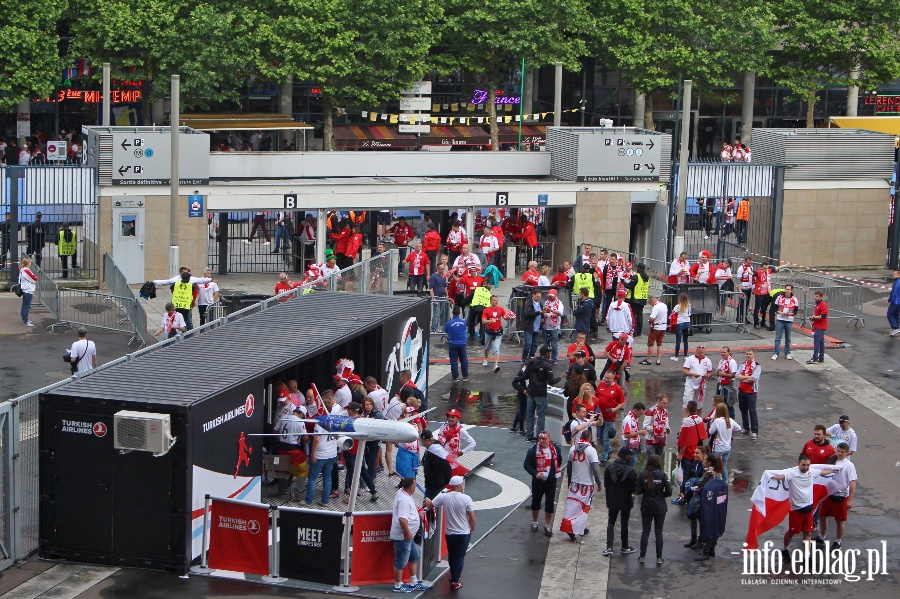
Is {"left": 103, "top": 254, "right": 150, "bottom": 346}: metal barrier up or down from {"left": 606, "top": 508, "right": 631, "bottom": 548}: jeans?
up

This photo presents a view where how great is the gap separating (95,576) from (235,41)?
32.9 m

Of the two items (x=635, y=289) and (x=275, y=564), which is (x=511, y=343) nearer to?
(x=635, y=289)

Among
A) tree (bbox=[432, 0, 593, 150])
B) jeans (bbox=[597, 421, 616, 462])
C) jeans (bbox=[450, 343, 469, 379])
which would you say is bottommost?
jeans (bbox=[597, 421, 616, 462])

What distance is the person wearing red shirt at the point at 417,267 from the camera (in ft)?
104

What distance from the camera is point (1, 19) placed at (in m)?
46.3

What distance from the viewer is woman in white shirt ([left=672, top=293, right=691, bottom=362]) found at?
27.5m

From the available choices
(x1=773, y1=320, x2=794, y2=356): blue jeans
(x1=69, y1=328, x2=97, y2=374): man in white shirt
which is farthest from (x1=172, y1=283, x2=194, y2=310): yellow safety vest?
(x1=773, y1=320, x2=794, y2=356): blue jeans

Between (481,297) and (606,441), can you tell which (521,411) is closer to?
(606,441)

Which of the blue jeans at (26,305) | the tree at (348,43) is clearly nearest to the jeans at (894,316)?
the blue jeans at (26,305)

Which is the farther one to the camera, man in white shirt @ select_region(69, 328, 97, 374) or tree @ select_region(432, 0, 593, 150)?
tree @ select_region(432, 0, 593, 150)

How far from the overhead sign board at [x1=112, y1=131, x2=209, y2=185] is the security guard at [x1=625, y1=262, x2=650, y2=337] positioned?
37.2ft

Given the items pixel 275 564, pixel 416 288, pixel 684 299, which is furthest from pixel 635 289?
pixel 275 564

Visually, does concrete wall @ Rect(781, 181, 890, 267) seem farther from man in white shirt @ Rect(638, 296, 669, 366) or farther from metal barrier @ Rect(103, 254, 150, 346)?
metal barrier @ Rect(103, 254, 150, 346)

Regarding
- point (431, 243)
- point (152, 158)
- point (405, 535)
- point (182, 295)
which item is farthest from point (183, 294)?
point (405, 535)
